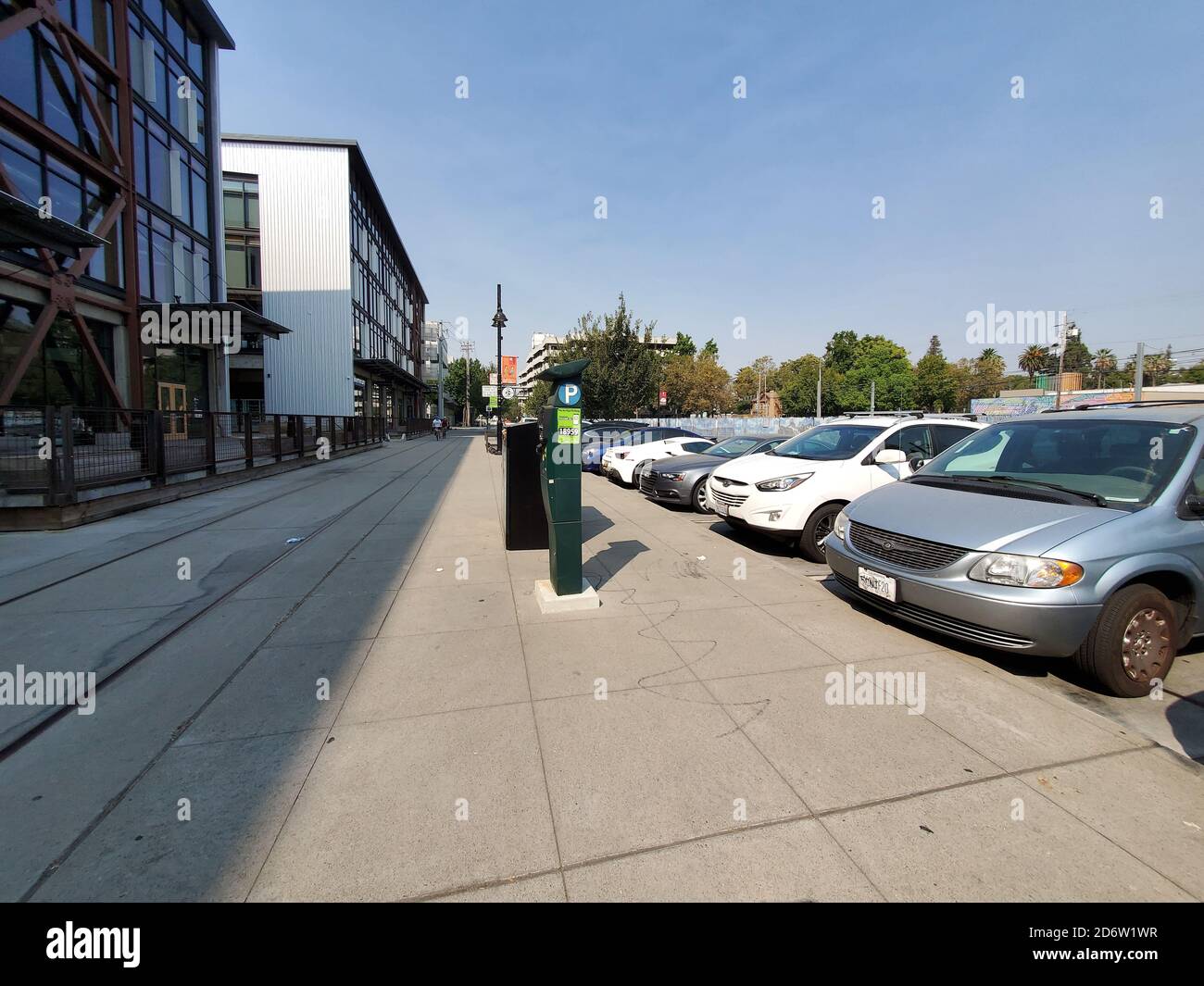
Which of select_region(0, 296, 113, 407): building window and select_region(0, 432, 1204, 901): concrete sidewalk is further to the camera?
select_region(0, 296, 113, 407): building window

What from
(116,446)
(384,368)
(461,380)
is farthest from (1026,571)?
(461,380)

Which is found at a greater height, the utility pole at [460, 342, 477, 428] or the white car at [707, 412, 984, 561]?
the utility pole at [460, 342, 477, 428]

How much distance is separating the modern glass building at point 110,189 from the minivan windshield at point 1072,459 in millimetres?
16346

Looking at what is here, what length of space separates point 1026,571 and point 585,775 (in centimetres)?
290

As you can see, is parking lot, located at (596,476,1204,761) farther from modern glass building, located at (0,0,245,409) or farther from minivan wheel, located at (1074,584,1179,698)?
modern glass building, located at (0,0,245,409)

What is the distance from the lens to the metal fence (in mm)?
8414

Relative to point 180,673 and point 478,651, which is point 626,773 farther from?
point 180,673

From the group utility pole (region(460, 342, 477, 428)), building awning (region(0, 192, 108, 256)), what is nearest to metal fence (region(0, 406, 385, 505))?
building awning (region(0, 192, 108, 256))

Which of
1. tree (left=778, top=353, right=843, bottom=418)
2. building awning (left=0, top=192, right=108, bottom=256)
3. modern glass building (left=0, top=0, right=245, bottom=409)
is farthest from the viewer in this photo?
tree (left=778, top=353, right=843, bottom=418)

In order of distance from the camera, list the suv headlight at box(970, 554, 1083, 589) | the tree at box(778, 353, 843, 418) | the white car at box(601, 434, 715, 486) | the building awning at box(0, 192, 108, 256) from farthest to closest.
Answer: the tree at box(778, 353, 843, 418), the white car at box(601, 434, 715, 486), the building awning at box(0, 192, 108, 256), the suv headlight at box(970, 554, 1083, 589)

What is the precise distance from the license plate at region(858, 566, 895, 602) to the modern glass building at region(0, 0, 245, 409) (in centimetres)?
1584

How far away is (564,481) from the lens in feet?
16.9

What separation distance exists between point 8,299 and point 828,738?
21340mm

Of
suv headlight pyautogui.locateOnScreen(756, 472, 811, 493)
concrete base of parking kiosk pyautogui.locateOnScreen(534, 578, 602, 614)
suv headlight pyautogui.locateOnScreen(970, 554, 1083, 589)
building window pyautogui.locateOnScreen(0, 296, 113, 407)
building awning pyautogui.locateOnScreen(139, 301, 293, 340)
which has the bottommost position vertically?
concrete base of parking kiosk pyautogui.locateOnScreen(534, 578, 602, 614)
